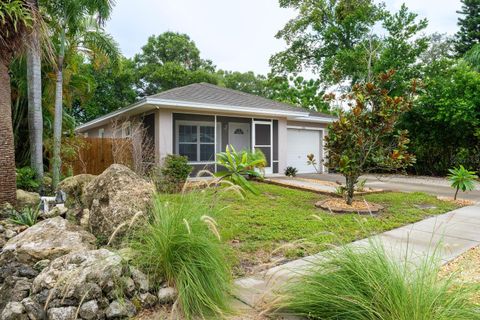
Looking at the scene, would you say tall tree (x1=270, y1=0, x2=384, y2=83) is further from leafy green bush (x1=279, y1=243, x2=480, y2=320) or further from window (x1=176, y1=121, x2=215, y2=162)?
leafy green bush (x1=279, y1=243, x2=480, y2=320)

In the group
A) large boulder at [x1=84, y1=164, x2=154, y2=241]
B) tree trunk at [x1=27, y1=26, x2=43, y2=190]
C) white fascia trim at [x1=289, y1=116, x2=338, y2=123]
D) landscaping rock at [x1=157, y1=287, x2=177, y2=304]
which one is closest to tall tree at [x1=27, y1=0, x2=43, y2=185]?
tree trunk at [x1=27, y1=26, x2=43, y2=190]

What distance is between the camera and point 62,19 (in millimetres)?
9625

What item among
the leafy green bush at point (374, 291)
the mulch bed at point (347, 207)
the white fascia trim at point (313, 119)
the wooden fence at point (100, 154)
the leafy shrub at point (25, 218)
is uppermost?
the white fascia trim at point (313, 119)

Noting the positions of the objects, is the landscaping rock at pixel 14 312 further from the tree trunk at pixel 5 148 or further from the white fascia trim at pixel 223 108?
the white fascia trim at pixel 223 108

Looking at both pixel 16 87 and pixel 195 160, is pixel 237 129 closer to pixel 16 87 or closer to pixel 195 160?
pixel 195 160

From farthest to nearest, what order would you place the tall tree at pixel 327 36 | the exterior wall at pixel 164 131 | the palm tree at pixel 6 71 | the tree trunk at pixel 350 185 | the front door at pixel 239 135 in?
1. the tall tree at pixel 327 36
2. the front door at pixel 239 135
3. the exterior wall at pixel 164 131
4. the tree trunk at pixel 350 185
5. the palm tree at pixel 6 71

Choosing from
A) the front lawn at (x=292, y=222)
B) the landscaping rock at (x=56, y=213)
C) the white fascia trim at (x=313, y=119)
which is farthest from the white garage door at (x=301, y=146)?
the landscaping rock at (x=56, y=213)

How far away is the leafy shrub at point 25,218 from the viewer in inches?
211

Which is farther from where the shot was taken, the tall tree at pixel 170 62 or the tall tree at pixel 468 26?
the tall tree at pixel 170 62

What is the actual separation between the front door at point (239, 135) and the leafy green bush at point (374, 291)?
11563 mm

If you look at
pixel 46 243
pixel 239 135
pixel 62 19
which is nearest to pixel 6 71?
pixel 62 19

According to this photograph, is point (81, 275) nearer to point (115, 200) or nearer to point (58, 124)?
point (115, 200)

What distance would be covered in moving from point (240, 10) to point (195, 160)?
11.2 meters

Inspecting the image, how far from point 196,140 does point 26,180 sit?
6.29m
